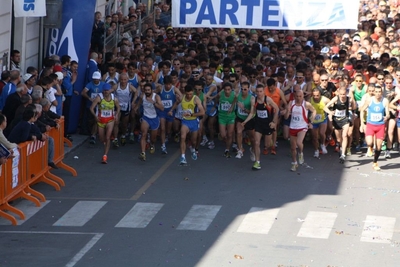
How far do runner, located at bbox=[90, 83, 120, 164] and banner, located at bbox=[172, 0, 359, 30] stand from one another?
1925mm

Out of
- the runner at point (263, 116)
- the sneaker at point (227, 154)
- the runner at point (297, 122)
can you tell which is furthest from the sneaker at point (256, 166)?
the sneaker at point (227, 154)

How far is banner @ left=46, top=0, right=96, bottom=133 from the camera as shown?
21584 millimetres

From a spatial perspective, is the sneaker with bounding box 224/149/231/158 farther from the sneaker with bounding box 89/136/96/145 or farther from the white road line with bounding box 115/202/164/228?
the white road line with bounding box 115/202/164/228

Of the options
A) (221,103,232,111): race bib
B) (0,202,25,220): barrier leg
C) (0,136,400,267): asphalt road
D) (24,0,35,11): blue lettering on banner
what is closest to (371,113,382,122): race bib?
(0,136,400,267): asphalt road

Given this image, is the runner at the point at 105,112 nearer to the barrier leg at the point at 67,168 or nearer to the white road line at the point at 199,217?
the barrier leg at the point at 67,168

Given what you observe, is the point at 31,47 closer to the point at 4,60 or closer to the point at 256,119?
the point at 4,60

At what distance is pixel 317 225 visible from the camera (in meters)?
14.7

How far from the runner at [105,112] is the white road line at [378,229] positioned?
237 inches

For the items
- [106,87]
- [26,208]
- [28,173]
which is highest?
[106,87]

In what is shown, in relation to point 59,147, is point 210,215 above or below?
below

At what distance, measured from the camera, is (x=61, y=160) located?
58.9 feet

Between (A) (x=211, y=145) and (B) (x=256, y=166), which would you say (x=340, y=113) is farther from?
(A) (x=211, y=145)

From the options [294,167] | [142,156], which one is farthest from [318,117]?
[142,156]

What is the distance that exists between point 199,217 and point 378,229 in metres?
2.67
